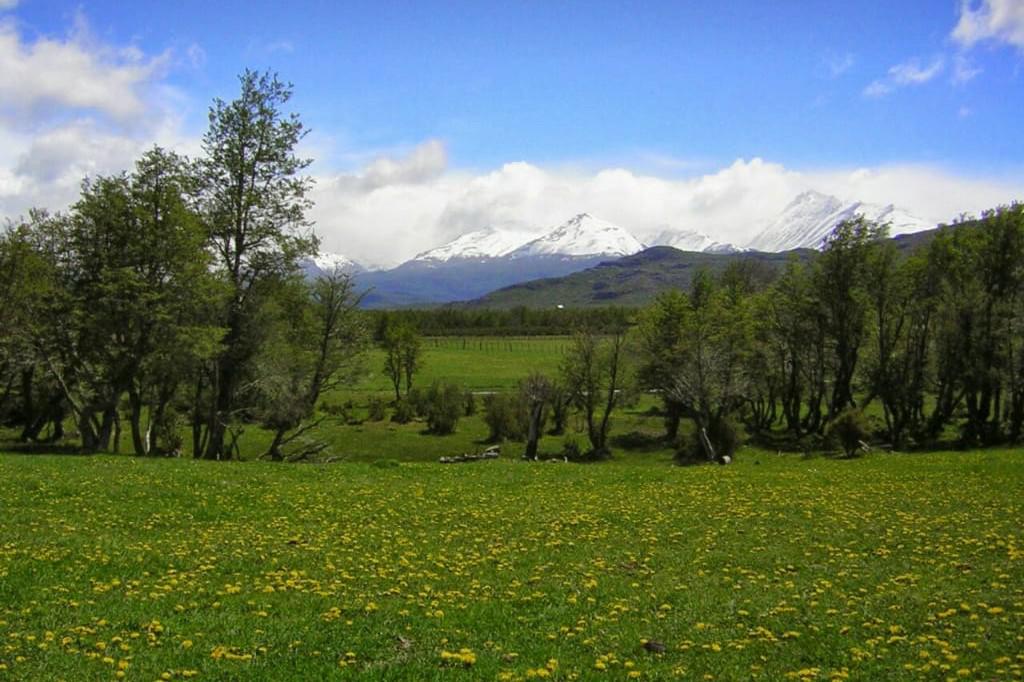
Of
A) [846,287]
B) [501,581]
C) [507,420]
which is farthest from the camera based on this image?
[507,420]

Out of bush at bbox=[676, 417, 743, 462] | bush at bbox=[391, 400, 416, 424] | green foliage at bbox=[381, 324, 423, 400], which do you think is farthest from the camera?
green foliage at bbox=[381, 324, 423, 400]

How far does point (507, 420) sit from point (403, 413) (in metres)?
16.2

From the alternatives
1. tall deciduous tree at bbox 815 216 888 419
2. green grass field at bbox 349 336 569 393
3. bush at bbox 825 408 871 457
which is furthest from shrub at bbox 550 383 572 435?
bush at bbox 825 408 871 457

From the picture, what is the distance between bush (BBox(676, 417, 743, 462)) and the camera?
55.0 m

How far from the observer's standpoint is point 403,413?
3243 inches

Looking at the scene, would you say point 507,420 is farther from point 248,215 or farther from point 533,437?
point 248,215

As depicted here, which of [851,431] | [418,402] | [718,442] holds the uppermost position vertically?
[851,431]

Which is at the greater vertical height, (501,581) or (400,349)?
(400,349)

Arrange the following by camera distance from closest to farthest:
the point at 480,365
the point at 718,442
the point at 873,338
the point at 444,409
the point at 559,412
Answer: the point at 718,442, the point at 873,338, the point at 444,409, the point at 559,412, the point at 480,365

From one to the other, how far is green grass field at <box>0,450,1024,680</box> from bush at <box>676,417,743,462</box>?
2917 centimetres

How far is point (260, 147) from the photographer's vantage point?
37750mm

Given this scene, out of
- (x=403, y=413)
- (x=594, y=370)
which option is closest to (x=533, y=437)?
(x=594, y=370)

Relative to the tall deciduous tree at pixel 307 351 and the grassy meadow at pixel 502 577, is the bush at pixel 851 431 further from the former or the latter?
the tall deciduous tree at pixel 307 351

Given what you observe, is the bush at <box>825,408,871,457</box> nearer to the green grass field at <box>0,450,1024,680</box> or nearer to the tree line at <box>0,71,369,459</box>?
the green grass field at <box>0,450,1024,680</box>
